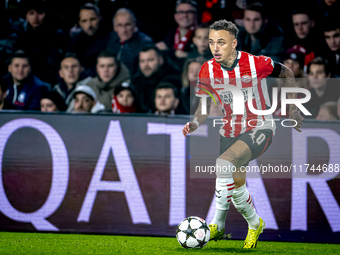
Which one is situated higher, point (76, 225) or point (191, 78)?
point (191, 78)

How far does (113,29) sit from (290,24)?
108 inches

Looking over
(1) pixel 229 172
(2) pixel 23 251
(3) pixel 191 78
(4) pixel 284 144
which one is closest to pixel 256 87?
(1) pixel 229 172

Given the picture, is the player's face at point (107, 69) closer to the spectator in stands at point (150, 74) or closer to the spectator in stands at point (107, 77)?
the spectator in stands at point (107, 77)

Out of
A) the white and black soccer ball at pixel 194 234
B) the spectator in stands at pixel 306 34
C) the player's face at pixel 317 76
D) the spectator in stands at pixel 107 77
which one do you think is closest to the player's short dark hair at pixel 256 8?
the spectator in stands at pixel 306 34

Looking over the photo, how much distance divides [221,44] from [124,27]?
292cm

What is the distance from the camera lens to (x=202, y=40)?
A: 6.02 meters

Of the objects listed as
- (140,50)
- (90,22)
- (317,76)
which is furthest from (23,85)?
(317,76)

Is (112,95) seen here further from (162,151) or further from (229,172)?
(229,172)

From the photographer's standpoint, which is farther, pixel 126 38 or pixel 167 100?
pixel 126 38

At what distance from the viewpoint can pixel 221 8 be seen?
6.47 meters

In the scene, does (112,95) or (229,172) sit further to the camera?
(112,95)

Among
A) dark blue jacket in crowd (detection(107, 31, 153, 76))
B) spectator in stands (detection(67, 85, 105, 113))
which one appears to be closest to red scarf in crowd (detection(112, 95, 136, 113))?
spectator in stands (detection(67, 85, 105, 113))

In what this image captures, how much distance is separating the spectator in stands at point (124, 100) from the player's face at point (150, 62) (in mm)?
457

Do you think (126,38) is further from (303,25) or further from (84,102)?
(303,25)
